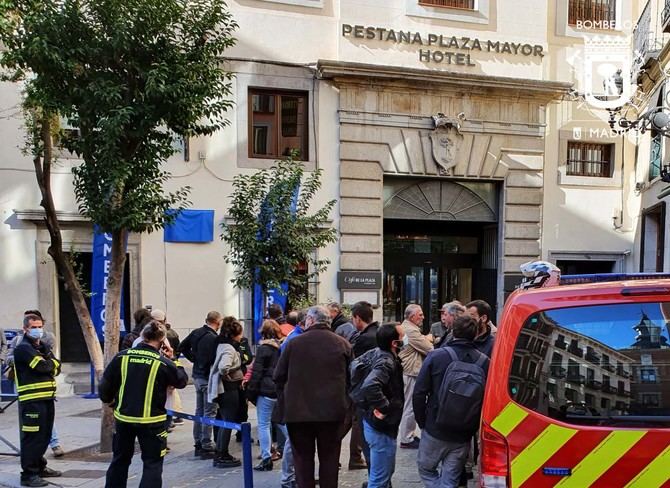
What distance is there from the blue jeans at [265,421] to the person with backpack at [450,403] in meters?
2.46

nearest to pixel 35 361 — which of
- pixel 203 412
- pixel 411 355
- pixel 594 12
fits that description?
pixel 203 412

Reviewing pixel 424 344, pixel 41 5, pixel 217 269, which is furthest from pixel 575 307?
pixel 217 269

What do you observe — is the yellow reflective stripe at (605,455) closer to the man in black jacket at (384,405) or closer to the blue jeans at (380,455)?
the man in black jacket at (384,405)

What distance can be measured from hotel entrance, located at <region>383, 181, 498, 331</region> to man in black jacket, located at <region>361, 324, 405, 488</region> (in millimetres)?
9935

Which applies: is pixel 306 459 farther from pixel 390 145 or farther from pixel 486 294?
pixel 486 294

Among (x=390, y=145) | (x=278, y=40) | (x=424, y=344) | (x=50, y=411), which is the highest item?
(x=278, y=40)

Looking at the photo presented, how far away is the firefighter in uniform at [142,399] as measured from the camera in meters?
5.04

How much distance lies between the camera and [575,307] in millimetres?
3023

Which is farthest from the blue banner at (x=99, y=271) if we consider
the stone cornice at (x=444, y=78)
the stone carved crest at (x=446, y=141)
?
→ the stone carved crest at (x=446, y=141)

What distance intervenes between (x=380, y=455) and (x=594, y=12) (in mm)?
14147

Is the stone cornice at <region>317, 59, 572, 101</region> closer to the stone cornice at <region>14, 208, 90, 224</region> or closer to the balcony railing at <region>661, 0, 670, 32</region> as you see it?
the balcony railing at <region>661, 0, 670, 32</region>

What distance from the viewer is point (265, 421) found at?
6699 millimetres

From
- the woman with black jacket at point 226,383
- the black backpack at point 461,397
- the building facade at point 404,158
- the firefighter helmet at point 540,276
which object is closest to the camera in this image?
the firefighter helmet at point 540,276

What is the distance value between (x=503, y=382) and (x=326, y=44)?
11964 mm
